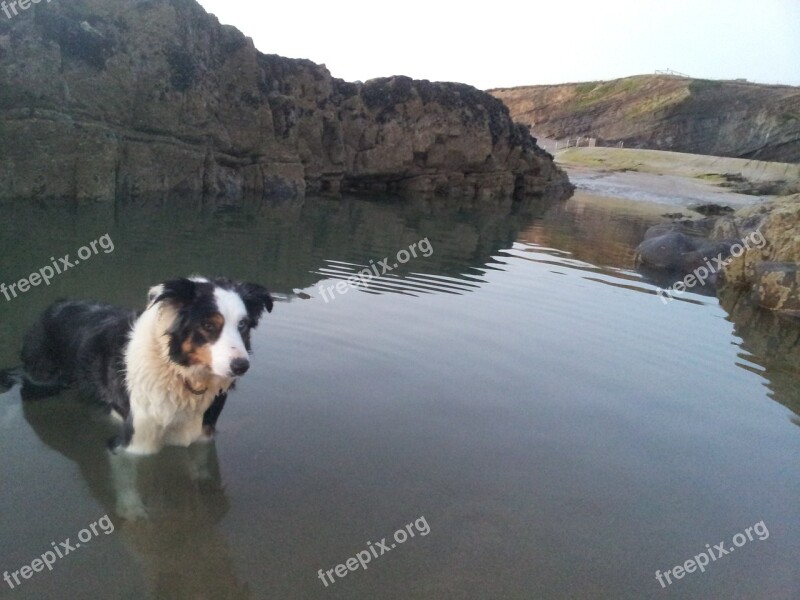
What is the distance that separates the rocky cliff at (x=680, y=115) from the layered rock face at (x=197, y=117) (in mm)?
64150

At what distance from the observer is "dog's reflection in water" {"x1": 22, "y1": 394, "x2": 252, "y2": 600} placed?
11.2 feet

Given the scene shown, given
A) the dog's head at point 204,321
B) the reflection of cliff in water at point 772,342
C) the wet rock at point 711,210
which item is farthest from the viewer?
the wet rock at point 711,210

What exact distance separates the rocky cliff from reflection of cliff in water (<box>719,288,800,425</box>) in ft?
264

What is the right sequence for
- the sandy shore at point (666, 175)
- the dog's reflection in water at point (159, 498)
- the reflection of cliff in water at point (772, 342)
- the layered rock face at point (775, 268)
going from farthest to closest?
the sandy shore at point (666, 175)
the layered rock face at point (775, 268)
the reflection of cliff in water at point (772, 342)
the dog's reflection in water at point (159, 498)

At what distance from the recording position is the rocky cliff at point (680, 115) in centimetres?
8325

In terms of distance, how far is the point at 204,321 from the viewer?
3.89 meters

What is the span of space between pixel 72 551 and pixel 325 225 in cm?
A: 1492

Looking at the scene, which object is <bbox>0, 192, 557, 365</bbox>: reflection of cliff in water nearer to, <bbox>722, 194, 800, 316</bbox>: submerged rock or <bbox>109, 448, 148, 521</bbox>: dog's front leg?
<bbox>109, 448, 148, 521</bbox>: dog's front leg

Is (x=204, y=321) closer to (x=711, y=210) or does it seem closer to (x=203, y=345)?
(x=203, y=345)

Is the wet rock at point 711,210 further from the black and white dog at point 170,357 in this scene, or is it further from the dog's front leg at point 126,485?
the dog's front leg at point 126,485

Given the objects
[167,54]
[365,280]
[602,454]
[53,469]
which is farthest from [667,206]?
[53,469]

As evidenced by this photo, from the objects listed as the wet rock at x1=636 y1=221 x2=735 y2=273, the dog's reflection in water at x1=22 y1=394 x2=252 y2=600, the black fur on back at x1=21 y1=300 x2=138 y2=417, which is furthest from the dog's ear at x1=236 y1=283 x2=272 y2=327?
the wet rock at x1=636 y1=221 x2=735 y2=273

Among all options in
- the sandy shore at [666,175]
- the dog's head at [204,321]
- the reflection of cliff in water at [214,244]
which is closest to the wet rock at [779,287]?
the reflection of cliff in water at [214,244]

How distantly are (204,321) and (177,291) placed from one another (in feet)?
0.84
